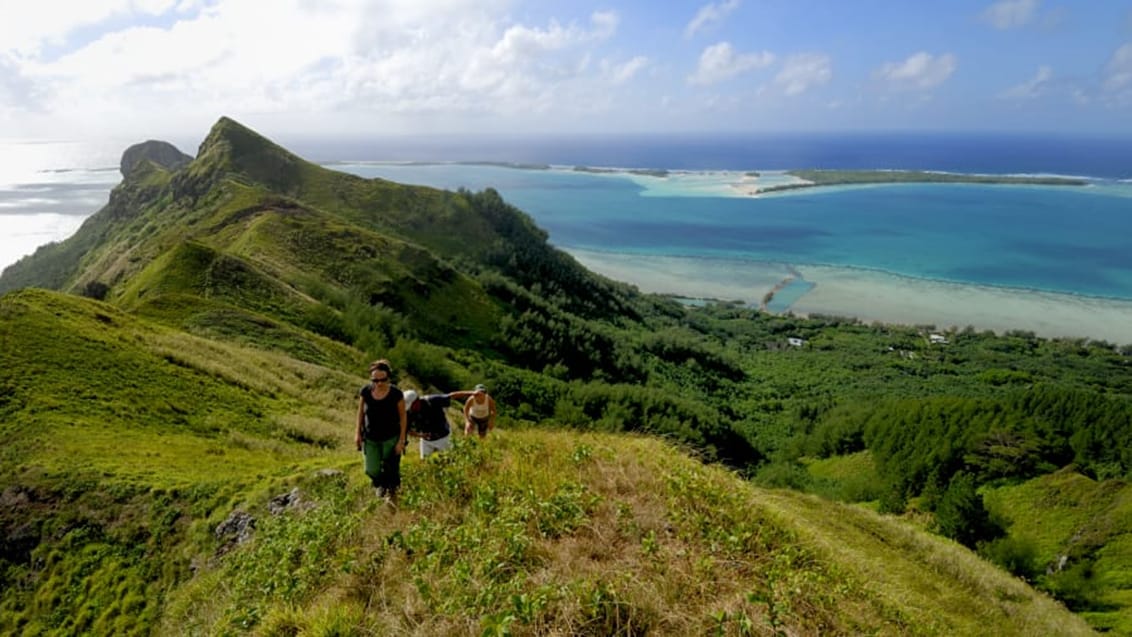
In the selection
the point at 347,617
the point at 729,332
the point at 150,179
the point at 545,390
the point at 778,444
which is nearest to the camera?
the point at 347,617

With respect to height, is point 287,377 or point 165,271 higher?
point 165,271

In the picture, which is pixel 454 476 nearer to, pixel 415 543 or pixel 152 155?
pixel 415 543

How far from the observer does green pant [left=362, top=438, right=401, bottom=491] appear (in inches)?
315

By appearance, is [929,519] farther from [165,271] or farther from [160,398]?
[165,271]

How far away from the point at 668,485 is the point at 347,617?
3.98m

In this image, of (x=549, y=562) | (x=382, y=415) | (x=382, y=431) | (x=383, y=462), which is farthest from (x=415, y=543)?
(x=382, y=415)

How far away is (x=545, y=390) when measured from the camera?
4219 centimetres

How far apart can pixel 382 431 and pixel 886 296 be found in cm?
11860

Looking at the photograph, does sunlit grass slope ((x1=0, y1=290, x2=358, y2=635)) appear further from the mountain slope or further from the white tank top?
the white tank top

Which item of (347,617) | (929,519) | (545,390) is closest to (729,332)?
(545,390)

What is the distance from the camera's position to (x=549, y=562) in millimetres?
6031

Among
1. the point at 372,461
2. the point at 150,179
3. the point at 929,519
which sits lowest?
the point at 929,519

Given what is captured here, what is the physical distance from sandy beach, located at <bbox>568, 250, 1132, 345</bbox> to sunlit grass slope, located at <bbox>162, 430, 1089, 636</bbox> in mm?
102818

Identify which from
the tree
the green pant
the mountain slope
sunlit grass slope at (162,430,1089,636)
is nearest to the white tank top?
the mountain slope
